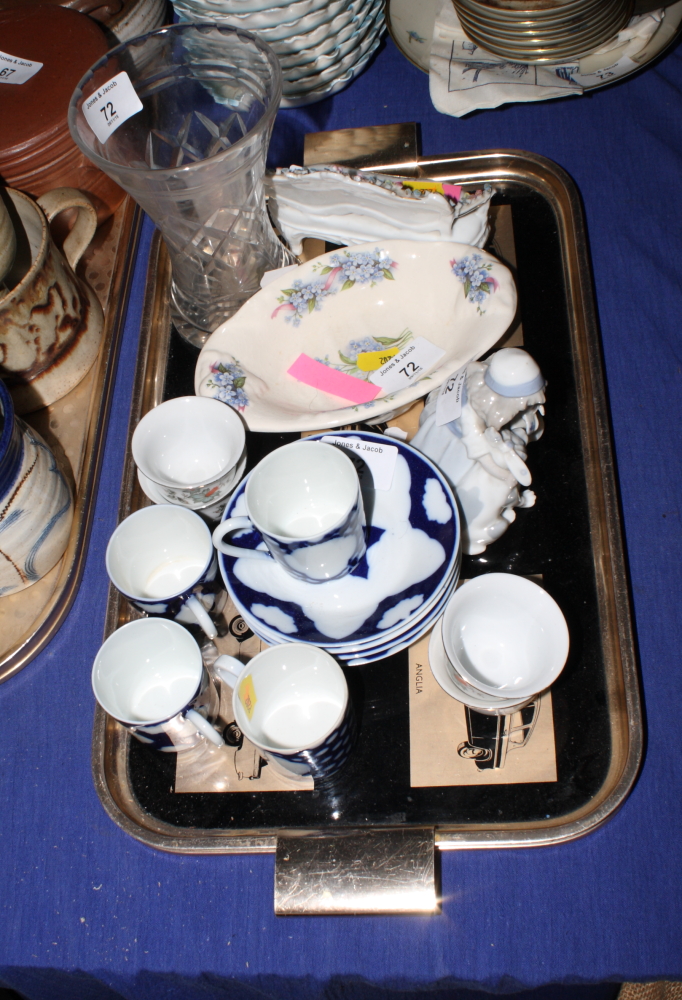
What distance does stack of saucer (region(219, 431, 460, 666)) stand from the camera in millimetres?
529

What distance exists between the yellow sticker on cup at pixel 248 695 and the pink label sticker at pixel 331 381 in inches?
12.1

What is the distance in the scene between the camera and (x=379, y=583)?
56 centimetres

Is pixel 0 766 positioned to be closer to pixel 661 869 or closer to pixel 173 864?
pixel 173 864

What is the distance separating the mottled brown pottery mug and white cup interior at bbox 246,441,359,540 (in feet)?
0.98

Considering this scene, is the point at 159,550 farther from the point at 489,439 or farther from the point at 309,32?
the point at 309,32

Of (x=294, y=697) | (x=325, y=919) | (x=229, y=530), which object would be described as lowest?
(x=325, y=919)

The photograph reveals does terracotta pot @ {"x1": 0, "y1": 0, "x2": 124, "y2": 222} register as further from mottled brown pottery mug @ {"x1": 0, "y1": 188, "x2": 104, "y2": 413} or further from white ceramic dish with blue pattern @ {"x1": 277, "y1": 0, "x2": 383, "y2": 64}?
white ceramic dish with blue pattern @ {"x1": 277, "y1": 0, "x2": 383, "y2": 64}

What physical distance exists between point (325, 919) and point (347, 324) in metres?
0.54

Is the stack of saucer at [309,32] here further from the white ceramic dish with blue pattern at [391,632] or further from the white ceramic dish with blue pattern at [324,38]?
the white ceramic dish with blue pattern at [391,632]

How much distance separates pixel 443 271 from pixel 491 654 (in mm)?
382

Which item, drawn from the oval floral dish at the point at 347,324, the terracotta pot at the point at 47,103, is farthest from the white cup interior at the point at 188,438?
the terracotta pot at the point at 47,103

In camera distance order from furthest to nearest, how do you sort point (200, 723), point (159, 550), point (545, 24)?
point (545, 24)
point (159, 550)
point (200, 723)

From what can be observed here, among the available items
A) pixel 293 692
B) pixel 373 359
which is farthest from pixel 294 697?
pixel 373 359

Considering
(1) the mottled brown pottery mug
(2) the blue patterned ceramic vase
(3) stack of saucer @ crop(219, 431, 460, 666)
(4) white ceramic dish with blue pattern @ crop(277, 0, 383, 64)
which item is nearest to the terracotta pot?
(1) the mottled brown pottery mug
